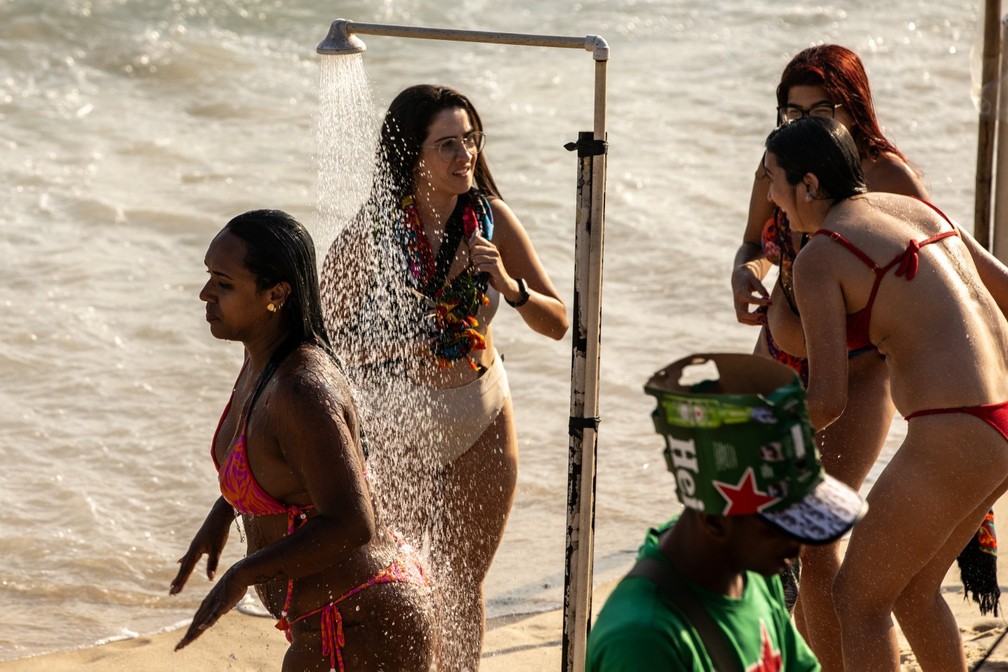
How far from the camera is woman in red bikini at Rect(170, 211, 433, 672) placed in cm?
290

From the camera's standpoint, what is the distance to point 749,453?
2.06 meters

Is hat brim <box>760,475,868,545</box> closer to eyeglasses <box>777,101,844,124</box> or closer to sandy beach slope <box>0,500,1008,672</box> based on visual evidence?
eyeglasses <box>777,101,844,124</box>

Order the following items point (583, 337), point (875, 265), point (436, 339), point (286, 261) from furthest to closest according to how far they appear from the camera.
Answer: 1. point (436, 339)
2. point (875, 265)
3. point (583, 337)
4. point (286, 261)

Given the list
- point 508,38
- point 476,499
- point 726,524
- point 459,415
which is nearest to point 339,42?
point 508,38

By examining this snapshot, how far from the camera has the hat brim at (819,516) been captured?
2.06 metres

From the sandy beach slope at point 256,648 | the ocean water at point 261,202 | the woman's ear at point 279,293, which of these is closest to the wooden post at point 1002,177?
the ocean water at point 261,202

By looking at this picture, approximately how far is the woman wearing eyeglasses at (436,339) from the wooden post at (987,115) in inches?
133

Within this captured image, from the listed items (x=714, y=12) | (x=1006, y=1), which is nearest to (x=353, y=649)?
(x=1006, y=1)

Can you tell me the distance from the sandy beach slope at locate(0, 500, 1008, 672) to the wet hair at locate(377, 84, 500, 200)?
6.01 feet

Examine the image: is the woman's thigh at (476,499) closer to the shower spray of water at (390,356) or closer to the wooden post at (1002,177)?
the shower spray of water at (390,356)

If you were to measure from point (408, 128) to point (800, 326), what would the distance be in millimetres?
1322

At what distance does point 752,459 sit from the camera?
2061 mm

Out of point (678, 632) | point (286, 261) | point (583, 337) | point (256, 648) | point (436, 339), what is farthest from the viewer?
point (256, 648)

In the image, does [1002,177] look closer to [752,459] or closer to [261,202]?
[752,459]
